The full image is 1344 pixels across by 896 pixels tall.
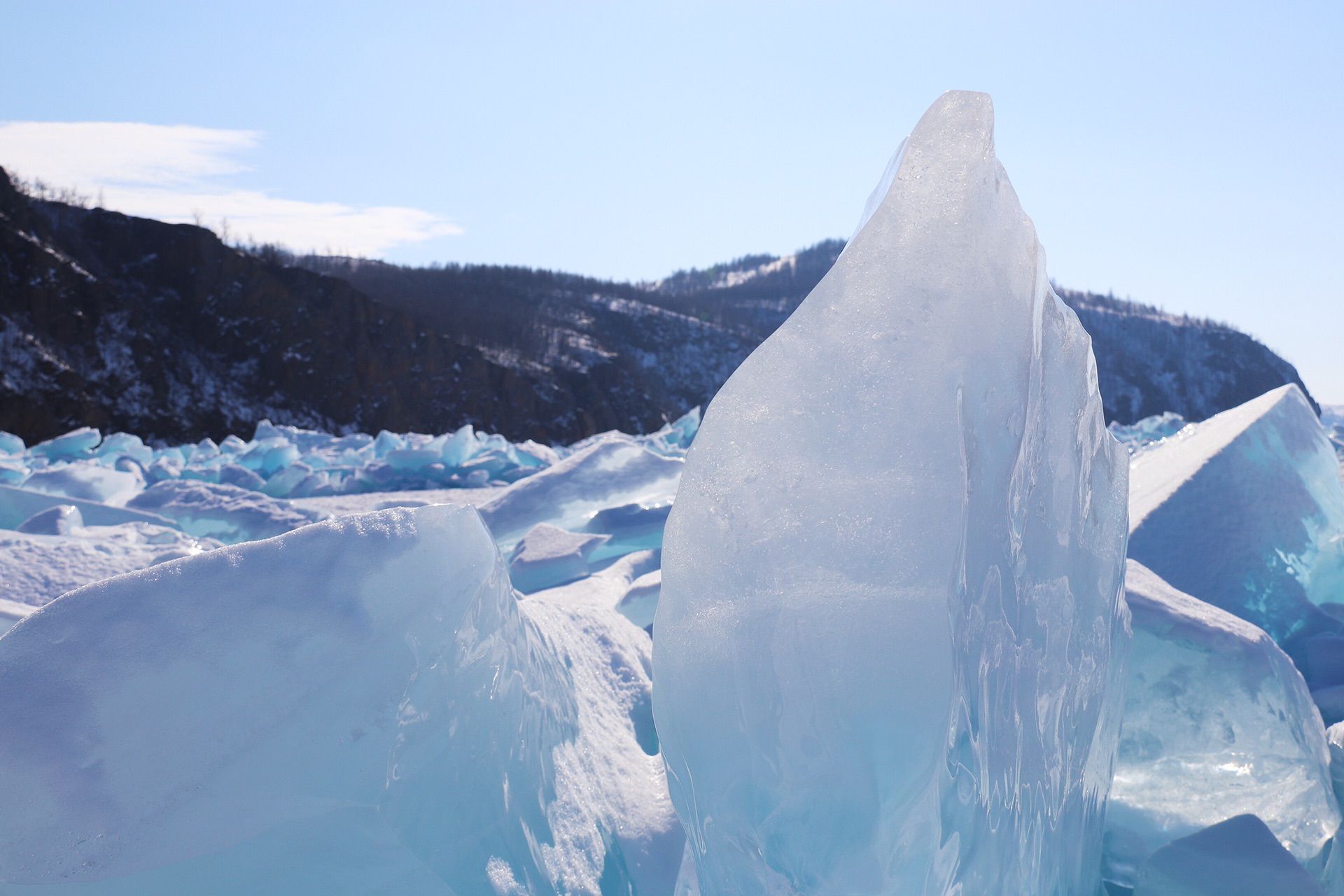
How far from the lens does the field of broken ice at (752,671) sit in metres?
0.68

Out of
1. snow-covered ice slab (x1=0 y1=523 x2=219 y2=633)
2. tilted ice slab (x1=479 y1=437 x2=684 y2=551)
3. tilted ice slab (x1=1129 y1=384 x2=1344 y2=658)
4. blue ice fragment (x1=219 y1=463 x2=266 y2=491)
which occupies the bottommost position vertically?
blue ice fragment (x1=219 y1=463 x2=266 y2=491)

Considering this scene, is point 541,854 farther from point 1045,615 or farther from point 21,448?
point 21,448

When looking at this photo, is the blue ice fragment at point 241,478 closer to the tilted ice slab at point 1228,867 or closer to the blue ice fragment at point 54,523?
the blue ice fragment at point 54,523

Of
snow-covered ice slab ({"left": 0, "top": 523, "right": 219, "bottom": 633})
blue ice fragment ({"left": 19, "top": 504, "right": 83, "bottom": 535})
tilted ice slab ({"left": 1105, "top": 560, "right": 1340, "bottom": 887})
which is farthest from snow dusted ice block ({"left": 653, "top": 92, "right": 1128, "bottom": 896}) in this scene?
blue ice fragment ({"left": 19, "top": 504, "right": 83, "bottom": 535})

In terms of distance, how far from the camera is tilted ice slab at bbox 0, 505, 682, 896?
0.71m

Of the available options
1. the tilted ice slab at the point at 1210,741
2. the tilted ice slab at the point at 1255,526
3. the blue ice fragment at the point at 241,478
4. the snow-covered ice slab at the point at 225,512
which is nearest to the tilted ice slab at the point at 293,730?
the tilted ice slab at the point at 1210,741

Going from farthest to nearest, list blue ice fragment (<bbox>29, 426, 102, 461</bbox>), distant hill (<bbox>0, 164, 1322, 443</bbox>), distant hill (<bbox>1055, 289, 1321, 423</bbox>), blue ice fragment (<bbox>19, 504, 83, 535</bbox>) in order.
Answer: distant hill (<bbox>1055, 289, 1321, 423</bbox>) → distant hill (<bbox>0, 164, 1322, 443</bbox>) → blue ice fragment (<bbox>29, 426, 102, 461</bbox>) → blue ice fragment (<bbox>19, 504, 83, 535</bbox>)

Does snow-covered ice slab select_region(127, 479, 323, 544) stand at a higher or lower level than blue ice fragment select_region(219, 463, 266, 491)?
higher

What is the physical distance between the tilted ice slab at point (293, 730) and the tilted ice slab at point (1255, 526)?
62.0 inches

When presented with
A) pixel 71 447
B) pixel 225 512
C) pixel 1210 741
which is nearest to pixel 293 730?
pixel 1210 741

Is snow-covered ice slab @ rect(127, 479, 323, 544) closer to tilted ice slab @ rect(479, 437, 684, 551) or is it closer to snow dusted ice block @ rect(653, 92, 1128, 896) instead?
tilted ice slab @ rect(479, 437, 684, 551)

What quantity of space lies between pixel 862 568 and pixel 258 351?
67.3ft

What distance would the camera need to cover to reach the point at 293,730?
0.79 meters

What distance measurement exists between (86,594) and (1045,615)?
2.85 ft
